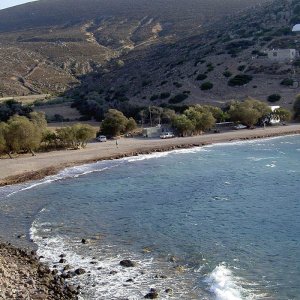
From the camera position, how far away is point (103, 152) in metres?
53.8

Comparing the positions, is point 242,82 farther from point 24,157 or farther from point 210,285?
point 210,285

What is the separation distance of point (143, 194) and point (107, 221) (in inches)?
254

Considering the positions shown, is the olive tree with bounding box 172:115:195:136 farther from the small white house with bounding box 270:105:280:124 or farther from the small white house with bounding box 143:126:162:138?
the small white house with bounding box 270:105:280:124

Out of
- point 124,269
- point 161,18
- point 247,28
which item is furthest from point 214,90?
point 161,18

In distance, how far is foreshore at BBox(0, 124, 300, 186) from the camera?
44.8 m

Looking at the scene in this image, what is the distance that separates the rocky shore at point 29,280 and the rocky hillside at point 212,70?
5831cm

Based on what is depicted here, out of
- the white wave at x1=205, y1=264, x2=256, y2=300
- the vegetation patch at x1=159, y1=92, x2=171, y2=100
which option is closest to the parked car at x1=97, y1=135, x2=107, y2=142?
the vegetation patch at x1=159, y1=92, x2=171, y2=100

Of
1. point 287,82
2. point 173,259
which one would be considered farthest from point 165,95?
point 173,259

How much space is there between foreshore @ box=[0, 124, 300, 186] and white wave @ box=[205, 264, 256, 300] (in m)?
23.5

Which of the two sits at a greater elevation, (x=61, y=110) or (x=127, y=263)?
(x=61, y=110)

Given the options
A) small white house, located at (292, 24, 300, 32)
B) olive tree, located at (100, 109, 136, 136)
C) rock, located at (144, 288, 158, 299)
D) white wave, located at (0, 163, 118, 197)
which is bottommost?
rock, located at (144, 288, 158, 299)

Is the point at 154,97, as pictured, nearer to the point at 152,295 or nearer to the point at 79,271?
the point at 79,271

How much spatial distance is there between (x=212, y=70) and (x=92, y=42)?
258ft

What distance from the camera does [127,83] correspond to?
326 feet
